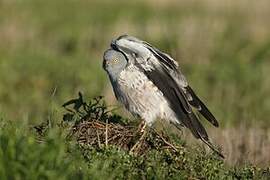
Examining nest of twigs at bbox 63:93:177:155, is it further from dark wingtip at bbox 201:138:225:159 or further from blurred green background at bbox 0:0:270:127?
blurred green background at bbox 0:0:270:127

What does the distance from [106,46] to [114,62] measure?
288 inches

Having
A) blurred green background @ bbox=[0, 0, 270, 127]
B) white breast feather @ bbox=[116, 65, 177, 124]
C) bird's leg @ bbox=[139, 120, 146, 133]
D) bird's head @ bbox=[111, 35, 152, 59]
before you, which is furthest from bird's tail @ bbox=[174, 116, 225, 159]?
blurred green background @ bbox=[0, 0, 270, 127]

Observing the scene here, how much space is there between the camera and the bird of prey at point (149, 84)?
681cm

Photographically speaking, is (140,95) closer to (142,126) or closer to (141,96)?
(141,96)

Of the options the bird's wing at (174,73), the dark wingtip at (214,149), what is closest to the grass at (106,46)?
the dark wingtip at (214,149)

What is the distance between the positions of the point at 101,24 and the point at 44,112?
5.93m

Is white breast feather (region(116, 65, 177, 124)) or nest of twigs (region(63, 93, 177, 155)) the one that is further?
white breast feather (region(116, 65, 177, 124))

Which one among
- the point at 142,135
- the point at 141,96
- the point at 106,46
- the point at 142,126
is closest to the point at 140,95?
the point at 141,96

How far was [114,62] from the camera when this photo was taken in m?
6.82

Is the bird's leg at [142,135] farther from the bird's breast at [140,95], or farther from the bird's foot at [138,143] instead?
the bird's breast at [140,95]

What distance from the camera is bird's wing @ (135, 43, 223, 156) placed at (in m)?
6.87

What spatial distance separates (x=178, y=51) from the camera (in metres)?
13.5

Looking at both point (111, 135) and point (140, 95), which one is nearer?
point (111, 135)

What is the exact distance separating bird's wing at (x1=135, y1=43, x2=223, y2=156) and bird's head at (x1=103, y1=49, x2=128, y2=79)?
0.11 m
